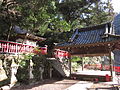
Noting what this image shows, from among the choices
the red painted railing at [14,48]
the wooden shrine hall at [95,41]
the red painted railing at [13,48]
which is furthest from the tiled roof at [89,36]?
the red painted railing at [13,48]

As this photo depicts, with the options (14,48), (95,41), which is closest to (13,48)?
(14,48)

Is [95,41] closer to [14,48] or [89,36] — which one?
[89,36]

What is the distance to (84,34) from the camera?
12.2 m

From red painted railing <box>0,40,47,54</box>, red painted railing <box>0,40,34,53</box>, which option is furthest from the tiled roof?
red painted railing <box>0,40,34,53</box>

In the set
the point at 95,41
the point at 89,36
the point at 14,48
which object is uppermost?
the point at 89,36

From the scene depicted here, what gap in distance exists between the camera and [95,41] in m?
9.72

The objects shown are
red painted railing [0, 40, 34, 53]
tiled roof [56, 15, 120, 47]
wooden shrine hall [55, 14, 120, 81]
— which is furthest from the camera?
tiled roof [56, 15, 120, 47]

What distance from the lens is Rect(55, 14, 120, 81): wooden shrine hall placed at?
9.28 meters

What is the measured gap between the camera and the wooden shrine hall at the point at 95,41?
9.28 m

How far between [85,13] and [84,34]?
12238 mm

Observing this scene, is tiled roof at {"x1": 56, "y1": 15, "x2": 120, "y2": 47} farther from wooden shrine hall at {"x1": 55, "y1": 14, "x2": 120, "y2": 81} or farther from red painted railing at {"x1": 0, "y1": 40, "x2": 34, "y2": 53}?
red painted railing at {"x1": 0, "y1": 40, "x2": 34, "y2": 53}

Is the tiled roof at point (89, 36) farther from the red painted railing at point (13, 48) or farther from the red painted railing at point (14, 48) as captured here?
the red painted railing at point (13, 48)

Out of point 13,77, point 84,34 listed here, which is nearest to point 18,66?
point 13,77

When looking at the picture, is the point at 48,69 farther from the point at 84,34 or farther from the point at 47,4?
the point at 47,4
